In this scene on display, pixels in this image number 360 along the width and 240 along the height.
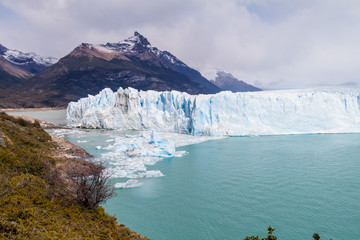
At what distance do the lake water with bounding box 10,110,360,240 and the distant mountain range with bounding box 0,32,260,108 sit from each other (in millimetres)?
77635

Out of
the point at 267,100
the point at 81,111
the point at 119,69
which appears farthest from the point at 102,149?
the point at 119,69

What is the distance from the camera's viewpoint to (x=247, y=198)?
349 inches

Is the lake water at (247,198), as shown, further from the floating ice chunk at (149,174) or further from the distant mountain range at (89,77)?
the distant mountain range at (89,77)

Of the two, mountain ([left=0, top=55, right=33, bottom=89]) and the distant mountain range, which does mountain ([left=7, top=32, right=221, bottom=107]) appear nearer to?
the distant mountain range

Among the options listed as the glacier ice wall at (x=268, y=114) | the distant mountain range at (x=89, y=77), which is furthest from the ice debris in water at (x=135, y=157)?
the distant mountain range at (x=89, y=77)

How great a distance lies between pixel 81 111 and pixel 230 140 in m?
25.0

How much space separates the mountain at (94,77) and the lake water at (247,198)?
80.7 meters

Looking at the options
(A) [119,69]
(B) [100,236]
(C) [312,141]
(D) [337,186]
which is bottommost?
(B) [100,236]

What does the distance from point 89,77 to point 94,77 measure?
2280 millimetres

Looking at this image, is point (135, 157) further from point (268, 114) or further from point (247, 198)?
point (268, 114)

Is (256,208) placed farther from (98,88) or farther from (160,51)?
(160,51)

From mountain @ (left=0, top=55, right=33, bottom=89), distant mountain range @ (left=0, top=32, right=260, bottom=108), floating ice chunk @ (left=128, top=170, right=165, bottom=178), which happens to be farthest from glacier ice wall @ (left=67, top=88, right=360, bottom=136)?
mountain @ (left=0, top=55, right=33, bottom=89)

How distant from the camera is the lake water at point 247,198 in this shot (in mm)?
6996

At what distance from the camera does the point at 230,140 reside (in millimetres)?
21438
